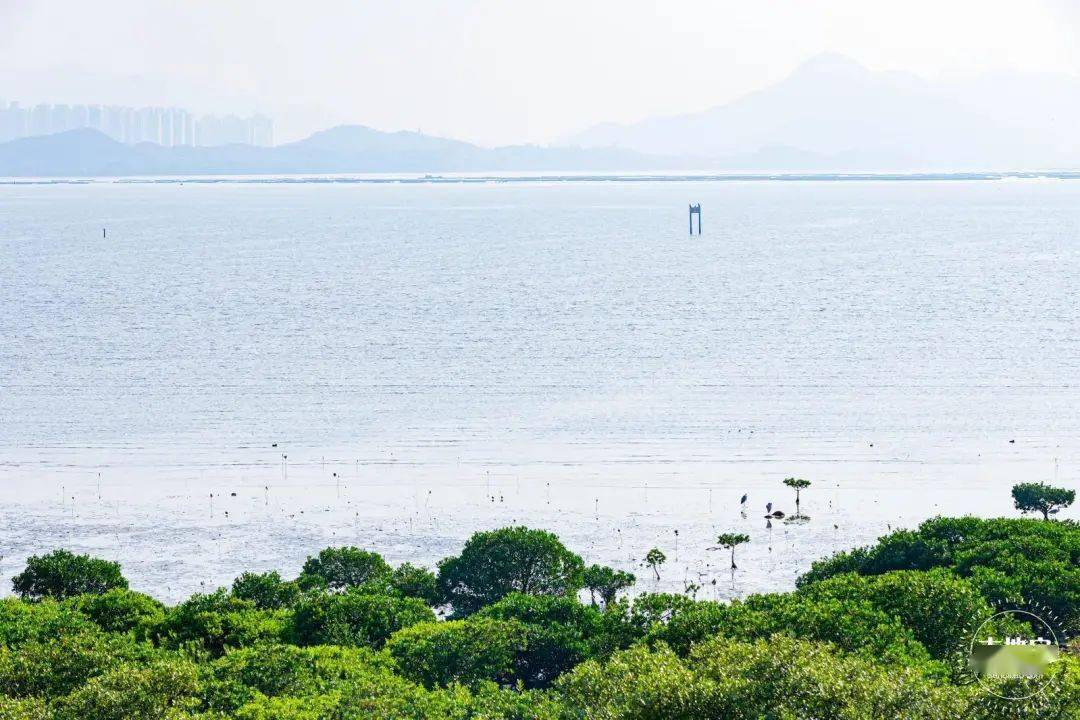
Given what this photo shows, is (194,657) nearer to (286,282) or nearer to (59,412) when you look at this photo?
(59,412)

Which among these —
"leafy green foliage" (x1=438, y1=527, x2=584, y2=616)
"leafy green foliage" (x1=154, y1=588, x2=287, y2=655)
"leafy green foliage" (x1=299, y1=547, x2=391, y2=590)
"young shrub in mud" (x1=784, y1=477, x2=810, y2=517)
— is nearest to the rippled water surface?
"young shrub in mud" (x1=784, y1=477, x2=810, y2=517)

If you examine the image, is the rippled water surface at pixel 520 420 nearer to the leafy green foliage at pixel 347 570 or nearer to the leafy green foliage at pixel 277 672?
the leafy green foliage at pixel 347 570

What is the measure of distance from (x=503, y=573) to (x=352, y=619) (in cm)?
847

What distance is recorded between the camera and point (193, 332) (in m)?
128

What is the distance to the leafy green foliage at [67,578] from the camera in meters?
52.5

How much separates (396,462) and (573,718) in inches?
1894

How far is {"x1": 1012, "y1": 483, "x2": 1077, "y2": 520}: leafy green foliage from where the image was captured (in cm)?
6178

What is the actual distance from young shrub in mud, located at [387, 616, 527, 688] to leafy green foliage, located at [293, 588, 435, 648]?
98.4 inches

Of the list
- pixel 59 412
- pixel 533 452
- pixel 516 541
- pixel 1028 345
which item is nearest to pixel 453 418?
pixel 533 452

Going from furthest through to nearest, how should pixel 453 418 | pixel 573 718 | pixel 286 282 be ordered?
pixel 286 282 → pixel 453 418 → pixel 573 718

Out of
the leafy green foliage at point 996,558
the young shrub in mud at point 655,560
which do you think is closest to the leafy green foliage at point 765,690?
the leafy green foliage at point 996,558

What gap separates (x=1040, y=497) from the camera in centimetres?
6178

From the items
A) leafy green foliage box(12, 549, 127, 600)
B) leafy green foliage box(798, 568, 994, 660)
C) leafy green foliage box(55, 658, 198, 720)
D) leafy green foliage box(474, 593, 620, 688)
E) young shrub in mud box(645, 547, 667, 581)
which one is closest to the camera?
leafy green foliage box(55, 658, 198, 720)

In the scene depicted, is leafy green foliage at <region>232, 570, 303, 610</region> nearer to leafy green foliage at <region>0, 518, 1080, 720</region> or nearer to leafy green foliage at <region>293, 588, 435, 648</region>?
leafy green foliage at <region>0, 518, 1080, 720</region>
